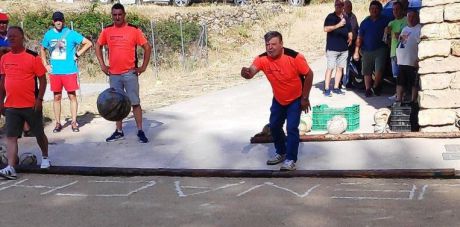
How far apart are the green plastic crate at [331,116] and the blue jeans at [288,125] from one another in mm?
1799

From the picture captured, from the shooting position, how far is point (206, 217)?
6176 millimetres

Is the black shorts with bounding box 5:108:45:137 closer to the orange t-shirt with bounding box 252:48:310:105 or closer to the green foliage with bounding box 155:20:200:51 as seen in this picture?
the orange t-shirt with bounding box 252:48:310:105

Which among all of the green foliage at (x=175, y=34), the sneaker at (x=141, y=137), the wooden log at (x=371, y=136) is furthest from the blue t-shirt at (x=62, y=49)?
the green foliage at (x=175, y=34)

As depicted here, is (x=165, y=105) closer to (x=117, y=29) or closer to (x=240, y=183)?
(x=117, y=29)

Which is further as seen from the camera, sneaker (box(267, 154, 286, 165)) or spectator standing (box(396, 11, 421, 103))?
spectator standing (box(396, 11, 421, 103))

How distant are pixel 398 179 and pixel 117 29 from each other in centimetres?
434

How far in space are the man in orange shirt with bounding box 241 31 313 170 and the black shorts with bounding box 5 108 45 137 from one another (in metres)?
2.47

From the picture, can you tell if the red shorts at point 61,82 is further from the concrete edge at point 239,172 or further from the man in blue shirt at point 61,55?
the concrete edge at point 239,172

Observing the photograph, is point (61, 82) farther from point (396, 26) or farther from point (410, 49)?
point (396, 26)

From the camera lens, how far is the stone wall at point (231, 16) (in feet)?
95.2

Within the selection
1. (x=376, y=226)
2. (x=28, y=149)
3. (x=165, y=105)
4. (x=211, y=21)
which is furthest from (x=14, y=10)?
(x=376, y=226)

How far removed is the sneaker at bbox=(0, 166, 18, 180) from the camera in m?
7.92

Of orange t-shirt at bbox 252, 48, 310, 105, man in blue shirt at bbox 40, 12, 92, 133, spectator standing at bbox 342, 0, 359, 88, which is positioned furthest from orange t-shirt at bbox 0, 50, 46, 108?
spectator standing at bbox 342, 0, 359, 88

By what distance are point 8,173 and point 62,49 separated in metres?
2.89
